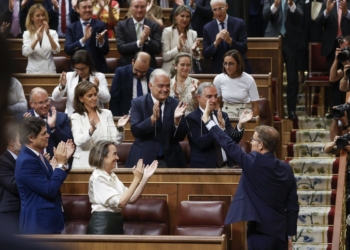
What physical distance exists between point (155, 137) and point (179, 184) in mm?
494

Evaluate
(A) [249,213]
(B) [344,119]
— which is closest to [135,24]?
(B) [344,119]

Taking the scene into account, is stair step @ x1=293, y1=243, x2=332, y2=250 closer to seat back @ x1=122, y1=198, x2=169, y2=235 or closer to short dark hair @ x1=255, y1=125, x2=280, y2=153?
seat back @ x1=122, y1=198, x2=169, y2=235

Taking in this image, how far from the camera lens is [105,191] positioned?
459 cm

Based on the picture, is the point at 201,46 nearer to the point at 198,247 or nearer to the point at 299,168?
the point at 299,168

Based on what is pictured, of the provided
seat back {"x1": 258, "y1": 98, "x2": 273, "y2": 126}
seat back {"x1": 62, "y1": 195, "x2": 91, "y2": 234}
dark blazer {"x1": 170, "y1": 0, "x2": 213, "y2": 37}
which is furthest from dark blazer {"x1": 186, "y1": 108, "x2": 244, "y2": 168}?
dark blazer {"x1": 170, "y1": 0, "x2": 213, "y2": 37}

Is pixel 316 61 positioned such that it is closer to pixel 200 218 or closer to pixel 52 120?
pixel 52 120

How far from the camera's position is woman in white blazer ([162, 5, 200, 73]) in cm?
727

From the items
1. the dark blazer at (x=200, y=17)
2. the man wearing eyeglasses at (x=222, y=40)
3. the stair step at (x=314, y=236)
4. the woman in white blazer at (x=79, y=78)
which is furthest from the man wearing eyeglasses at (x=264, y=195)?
the dark blazer at (x=200, y=17)

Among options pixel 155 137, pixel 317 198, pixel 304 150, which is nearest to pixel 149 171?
pixel 155 137

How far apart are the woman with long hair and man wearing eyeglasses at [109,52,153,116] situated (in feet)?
2.08

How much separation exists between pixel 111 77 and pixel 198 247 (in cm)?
359

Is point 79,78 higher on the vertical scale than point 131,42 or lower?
lower

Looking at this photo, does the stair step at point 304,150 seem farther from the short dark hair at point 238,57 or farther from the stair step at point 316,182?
the short dark hair at point 238,57

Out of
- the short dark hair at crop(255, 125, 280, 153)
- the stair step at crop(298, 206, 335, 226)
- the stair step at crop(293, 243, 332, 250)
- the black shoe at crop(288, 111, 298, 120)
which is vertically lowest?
the stair step at crop(293, 243, 332, 250)
